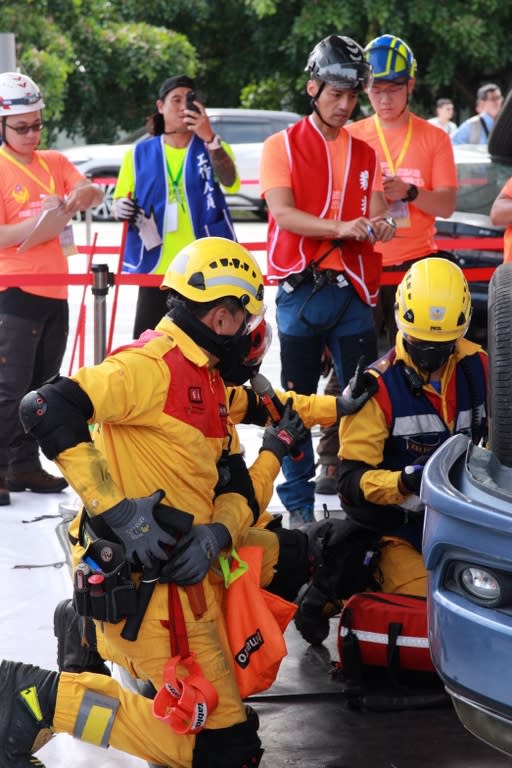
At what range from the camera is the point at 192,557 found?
3979 millimetres

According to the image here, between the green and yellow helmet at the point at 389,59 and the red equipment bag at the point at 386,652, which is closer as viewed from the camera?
the red equipment bag at the point at 386,652

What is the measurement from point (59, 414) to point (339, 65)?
2.89 m

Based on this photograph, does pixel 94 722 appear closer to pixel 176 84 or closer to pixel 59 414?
pixel 59 414

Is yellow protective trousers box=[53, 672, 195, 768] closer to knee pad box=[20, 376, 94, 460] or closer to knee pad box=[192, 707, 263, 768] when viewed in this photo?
knee pad box=[192, 707, 263, 768]

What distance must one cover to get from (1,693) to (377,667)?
139 centimetres

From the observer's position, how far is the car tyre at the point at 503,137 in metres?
4.92

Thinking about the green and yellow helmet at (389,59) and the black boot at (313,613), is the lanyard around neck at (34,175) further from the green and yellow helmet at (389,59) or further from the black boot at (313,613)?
the black boot at (313,613)

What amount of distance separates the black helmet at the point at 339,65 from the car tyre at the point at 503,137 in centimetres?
102

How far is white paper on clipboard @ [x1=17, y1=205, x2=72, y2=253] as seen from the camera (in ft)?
21.5

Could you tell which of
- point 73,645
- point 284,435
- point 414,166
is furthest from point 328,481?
point 73,645

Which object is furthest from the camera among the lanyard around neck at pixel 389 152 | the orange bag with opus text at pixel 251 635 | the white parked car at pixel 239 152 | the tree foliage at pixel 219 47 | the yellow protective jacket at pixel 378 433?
the tree foliage at pixel 219 47

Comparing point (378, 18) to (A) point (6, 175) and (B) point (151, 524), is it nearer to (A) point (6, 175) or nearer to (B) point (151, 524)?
(A) point (6, 175)

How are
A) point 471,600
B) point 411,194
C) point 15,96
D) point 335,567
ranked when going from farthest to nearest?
point 411,194, point 15,96, point 335,567, point 471,600

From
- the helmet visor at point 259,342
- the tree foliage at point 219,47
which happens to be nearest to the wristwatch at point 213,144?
the helmet visor at point 259,342
